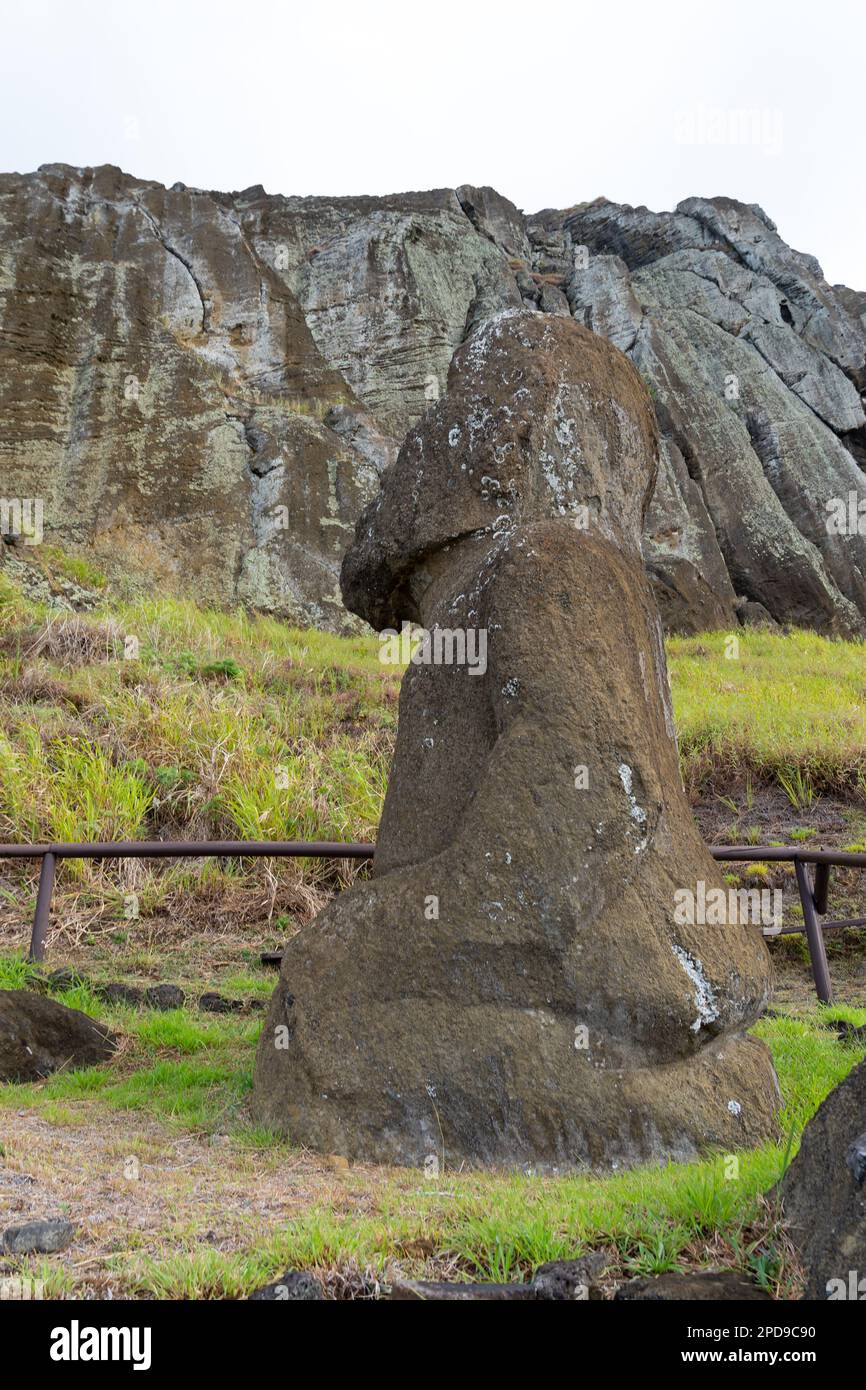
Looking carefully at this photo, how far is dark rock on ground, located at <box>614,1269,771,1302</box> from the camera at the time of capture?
2219mm

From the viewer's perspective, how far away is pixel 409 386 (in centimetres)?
2139

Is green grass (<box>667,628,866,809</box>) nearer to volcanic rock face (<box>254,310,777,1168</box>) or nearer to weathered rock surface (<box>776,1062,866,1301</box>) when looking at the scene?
volcanic rock face (<box>254,310,777,1168</box>)

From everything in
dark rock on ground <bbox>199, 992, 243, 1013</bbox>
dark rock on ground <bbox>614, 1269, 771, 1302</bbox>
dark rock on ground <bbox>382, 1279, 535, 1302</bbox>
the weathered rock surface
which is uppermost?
the weathered rock surface

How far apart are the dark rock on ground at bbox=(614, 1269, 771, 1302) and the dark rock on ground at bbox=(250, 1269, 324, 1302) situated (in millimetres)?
595

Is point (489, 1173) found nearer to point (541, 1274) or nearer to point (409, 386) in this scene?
point (541, 1274)

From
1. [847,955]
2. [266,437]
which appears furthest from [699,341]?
[847,955]

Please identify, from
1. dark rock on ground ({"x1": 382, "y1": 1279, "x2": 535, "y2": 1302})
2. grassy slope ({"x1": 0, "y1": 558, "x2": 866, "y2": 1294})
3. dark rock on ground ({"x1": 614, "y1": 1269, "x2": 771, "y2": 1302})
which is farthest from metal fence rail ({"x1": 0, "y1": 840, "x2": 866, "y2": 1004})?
dark rock on ground ({"x1": 382, "y1": 1279, "x2": 535, "y2": 1302})

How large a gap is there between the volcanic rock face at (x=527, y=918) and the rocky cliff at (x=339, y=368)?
1097 cm

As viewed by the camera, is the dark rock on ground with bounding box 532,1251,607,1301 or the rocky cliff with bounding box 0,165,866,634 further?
the rocky cliff with bounding box 0,165,866,634

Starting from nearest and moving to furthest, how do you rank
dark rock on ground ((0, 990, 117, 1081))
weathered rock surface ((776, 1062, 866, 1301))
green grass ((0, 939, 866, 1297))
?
weathered rock surface ((776, 1062, 866, 1301)), green grass ((0, 939, 866, 1297)), dark rock on ground ((0, 990, 117, 1081))

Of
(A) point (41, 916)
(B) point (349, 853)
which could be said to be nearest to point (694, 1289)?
(B) point (349, 853)

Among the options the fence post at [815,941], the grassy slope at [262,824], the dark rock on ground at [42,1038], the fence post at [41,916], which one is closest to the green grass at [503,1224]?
the grassy slope at [262,824]

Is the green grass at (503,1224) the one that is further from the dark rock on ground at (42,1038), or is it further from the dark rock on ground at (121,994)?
the dark rock on ground at (121,994)

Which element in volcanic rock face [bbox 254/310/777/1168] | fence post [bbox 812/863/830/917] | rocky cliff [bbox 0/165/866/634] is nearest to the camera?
volcanic rock face [bbox 254/310/777/1168]
